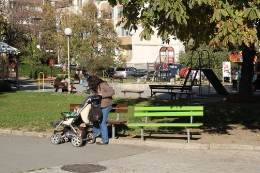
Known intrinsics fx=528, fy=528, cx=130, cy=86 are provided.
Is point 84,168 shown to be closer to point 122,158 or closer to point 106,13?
point 122,158

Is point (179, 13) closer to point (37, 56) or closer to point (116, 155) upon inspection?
point (116, 155)

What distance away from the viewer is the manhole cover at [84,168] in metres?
9.76

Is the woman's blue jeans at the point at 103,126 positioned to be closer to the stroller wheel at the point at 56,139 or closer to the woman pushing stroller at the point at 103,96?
the woman pushing stroller at the point at 103,96

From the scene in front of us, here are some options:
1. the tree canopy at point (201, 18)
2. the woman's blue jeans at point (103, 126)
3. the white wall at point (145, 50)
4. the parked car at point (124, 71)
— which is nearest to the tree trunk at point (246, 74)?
the tree canopy at point (201, 18)

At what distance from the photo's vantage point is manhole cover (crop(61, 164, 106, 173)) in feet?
32.0

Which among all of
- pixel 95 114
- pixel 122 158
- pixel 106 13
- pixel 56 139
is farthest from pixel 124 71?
pixel 122 158

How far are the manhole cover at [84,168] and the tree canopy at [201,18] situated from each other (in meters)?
3.17

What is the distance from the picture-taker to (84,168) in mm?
9953

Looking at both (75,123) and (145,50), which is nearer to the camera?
(75,123)

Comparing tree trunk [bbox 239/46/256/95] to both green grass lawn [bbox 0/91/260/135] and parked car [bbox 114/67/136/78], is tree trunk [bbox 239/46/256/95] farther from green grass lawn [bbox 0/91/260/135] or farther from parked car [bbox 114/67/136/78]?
parked car [bbox 114/67/136/78]

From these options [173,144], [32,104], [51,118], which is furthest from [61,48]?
[173,144]

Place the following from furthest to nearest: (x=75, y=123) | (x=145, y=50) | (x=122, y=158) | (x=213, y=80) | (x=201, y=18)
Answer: (x=145, y=50)
(x=213, y=80)
(x=75, y=123)
(x=201, y=18)
(x=122, y=158)

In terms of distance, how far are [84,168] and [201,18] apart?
4647 millimetres

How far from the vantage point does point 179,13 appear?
11.1m
